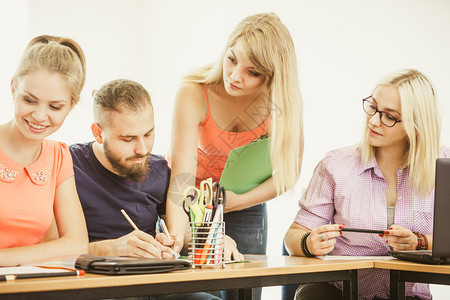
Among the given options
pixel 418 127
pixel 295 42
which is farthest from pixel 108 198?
pixel 295 42

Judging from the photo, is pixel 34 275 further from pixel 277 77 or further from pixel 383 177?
pixel 383 177

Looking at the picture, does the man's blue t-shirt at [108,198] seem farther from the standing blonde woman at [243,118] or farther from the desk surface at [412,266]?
the desk surface at [412,266]

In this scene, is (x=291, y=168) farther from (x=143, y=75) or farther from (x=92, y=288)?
(x=143, y=75)

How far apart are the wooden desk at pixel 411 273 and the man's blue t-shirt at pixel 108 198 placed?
814 mm

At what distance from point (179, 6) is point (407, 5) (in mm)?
1599

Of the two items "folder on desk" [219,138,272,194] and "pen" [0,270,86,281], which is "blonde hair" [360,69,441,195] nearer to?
"folder on desk" [219,138,272,194]

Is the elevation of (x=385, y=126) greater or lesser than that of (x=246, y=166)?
greater

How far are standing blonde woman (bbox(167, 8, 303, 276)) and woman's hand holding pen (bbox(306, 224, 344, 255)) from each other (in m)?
0.37

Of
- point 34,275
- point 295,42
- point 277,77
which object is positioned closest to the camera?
point 34,275

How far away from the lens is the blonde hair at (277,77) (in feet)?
6.38

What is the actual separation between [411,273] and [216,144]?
0.95m

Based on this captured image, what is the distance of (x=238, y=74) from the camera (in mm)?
1941

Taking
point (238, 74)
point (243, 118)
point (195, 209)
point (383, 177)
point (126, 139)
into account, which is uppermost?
point (238, 74)

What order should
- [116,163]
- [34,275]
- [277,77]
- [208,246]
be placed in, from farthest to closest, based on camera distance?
[277,77] → [116,163] → [208,246] → [34,275]
